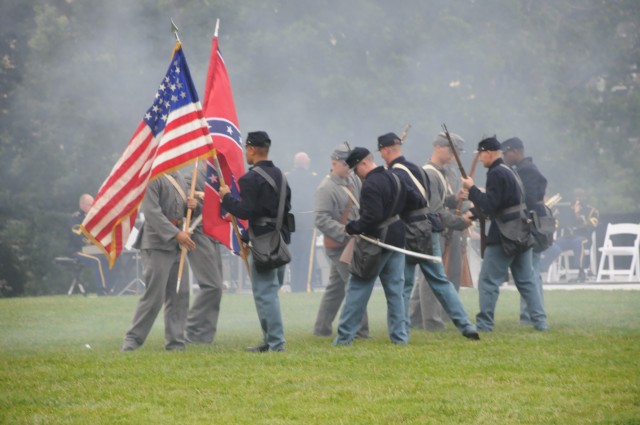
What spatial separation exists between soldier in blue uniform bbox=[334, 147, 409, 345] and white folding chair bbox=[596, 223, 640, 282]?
12723 mm

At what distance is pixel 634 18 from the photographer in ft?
89.5

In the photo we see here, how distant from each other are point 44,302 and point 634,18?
15.1 meters

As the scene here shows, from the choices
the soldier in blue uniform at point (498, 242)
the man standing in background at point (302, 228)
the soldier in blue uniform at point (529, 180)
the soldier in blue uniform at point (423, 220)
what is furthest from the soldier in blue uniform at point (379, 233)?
the man standing in background at point (302, 228)

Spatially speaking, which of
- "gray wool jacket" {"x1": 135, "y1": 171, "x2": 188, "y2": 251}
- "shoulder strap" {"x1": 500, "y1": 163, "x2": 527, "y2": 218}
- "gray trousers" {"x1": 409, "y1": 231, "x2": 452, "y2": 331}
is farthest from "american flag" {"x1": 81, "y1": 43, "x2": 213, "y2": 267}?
"gray trousers" {"x1": 409, "y1": 231, "x2": 452, "y2": 331}

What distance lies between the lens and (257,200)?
10.7 meters

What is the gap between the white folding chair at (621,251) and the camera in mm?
23156

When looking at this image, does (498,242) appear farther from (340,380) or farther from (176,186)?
(340,380)

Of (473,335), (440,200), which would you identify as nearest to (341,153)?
(440,200)

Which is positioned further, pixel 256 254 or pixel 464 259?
pixel 464 259

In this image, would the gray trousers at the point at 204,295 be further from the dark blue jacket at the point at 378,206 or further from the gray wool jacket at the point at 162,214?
the dark blue jacket at the point at 378,206

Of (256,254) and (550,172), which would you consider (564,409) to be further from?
(550,172)

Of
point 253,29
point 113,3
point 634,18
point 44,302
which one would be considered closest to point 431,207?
point 44,302

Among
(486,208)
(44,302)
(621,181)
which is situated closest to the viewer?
(486,208)

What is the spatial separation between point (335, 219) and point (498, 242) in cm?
175
